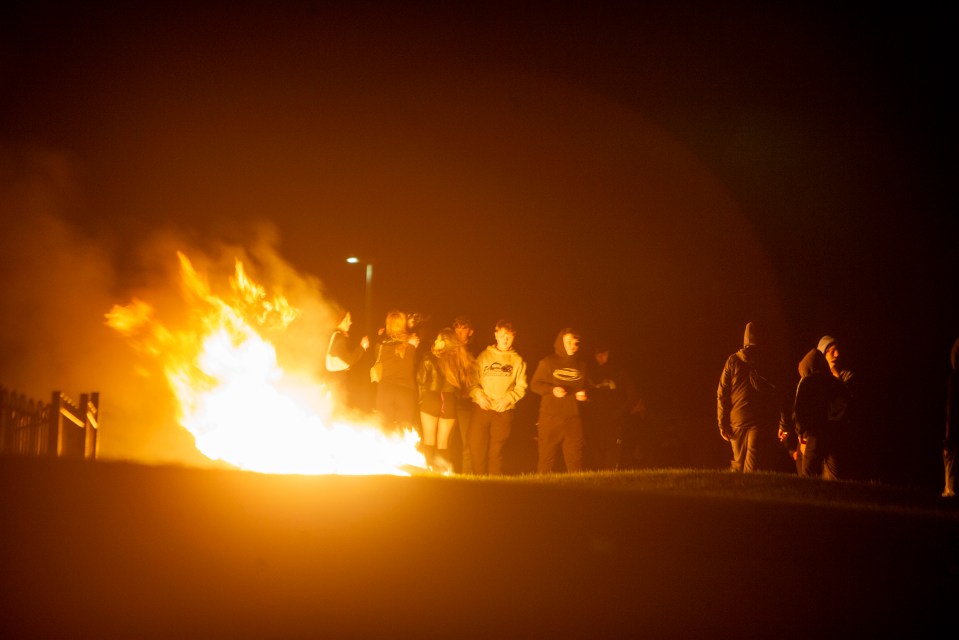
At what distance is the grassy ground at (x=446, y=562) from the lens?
5.83m

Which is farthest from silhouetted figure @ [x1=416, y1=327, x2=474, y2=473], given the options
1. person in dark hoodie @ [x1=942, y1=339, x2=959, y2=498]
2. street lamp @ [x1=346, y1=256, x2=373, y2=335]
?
street lamp @ [x1=346, y1=256, x2=373, y2=335]

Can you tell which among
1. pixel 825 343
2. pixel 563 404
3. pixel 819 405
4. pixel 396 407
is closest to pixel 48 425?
pixel 396 407

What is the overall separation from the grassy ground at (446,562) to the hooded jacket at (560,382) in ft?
17.4

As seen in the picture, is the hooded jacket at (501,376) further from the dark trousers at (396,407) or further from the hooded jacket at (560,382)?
the dark trousers at (396,407)

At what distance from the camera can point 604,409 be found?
13.6 meters

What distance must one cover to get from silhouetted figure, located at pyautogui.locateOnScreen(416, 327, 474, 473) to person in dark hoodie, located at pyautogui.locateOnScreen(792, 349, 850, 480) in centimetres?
418

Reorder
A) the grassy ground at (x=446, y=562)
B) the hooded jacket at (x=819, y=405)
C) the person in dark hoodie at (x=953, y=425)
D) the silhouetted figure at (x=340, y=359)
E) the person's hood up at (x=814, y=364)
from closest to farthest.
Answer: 1. the grassy ground at (x=446, y=562)
2. the person in dark hoodie at (x=953, y=425)
3. the hooded jacket at (x=819, y=405)
4. the person's hood up at (x=814, y=364)
5. the silhouetted figure at (x=340, y=359)

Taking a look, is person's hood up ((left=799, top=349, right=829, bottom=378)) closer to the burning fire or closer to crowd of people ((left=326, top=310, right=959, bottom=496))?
crowd of people ((left=326, top=310, right=959, bottom=496))

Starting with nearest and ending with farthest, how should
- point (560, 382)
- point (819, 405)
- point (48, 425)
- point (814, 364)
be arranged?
point (819, 405) < point (814, 364) < point (48, 425) < point (560, 382)

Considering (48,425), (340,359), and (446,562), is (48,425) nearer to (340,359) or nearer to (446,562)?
(340,359)

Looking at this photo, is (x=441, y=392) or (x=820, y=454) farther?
(x=441, y=392)

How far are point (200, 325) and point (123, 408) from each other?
7316 mm

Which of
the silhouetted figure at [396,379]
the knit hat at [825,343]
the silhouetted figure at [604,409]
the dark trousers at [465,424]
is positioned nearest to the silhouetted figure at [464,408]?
the dark trousers at [465,424]

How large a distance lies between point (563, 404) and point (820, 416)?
314 cm
